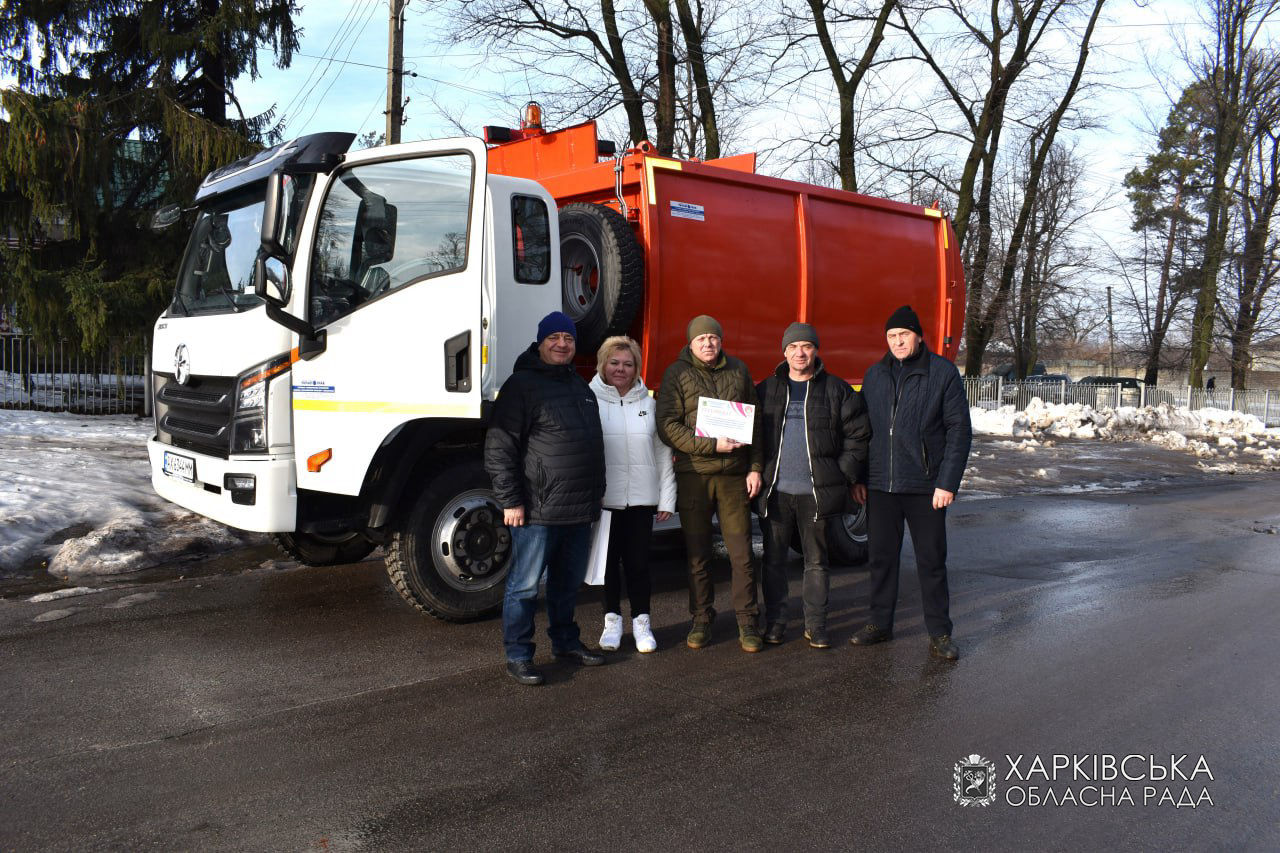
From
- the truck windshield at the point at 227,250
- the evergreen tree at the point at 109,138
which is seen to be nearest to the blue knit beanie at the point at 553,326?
the truck windshield at the point at 227,250

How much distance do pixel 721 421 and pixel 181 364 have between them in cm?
327

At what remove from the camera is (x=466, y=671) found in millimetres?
4930

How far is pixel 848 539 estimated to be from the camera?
768 cm

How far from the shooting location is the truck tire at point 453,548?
18.0ft

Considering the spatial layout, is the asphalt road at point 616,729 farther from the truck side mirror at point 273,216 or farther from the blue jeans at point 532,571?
the truck side mirror at point 273,216

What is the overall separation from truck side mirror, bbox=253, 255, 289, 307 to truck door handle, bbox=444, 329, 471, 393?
0.95m

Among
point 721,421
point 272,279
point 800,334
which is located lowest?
point 721,421

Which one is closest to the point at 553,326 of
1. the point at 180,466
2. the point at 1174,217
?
the point at 180,466

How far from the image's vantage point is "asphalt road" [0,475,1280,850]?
10.9ft

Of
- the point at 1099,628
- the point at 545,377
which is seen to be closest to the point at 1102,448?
the point at 1099,628

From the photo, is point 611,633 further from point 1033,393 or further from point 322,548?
point 1033,393

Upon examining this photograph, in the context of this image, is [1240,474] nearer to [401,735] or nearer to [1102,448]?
[1102,448]

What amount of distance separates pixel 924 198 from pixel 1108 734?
27.9 meters

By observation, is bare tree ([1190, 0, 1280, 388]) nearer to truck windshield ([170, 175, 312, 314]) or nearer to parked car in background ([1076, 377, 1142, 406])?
parked car in background ([1076, 377, 1142, 406])
